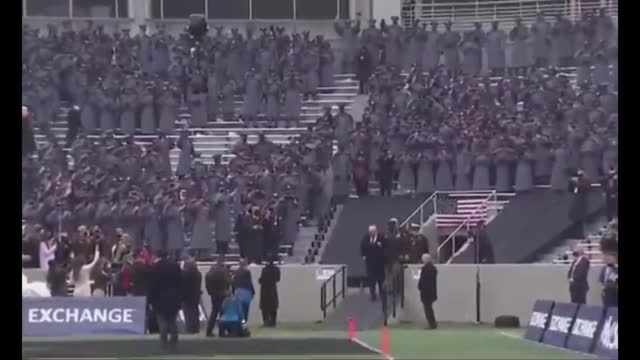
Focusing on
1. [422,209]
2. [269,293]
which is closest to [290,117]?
[422,209]

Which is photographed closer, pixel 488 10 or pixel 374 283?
pixel 374 283

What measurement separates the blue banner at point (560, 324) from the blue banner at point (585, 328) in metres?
0.24

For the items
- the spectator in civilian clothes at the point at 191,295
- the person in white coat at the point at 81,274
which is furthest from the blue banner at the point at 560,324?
the person in white coat at the point at 81,274

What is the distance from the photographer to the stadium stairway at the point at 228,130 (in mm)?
40219

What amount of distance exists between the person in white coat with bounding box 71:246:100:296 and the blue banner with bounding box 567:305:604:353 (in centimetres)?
1133

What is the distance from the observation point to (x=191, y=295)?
1088 inches

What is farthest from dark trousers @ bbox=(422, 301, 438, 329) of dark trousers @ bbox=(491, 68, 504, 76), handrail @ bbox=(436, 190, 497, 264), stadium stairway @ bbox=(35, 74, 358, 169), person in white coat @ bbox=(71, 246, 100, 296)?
dark trousers @ bbox=(491, 68, 504, 76)

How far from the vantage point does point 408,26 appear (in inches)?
1794

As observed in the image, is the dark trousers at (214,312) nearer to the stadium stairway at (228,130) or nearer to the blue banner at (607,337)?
the blue banner at (607,337)

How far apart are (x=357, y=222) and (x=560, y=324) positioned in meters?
12.6

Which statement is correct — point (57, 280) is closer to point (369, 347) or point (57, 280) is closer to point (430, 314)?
point (430, 314)

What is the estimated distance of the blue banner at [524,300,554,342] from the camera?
2545cm
